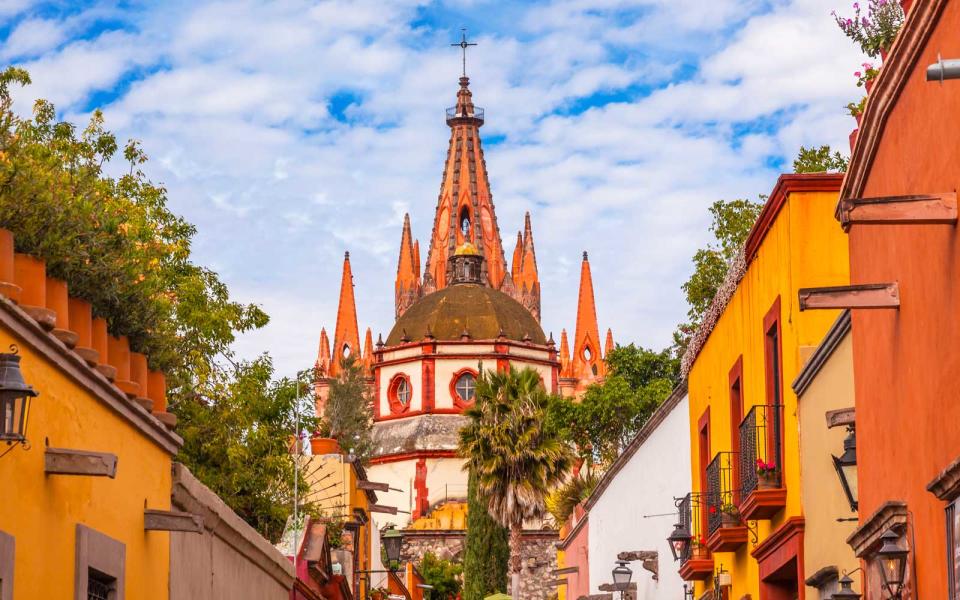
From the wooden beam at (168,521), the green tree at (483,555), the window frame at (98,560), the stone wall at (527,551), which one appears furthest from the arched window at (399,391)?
the window frame at (98,560)

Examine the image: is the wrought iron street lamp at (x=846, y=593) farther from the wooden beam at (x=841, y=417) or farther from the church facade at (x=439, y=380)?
the church facade at (x=439, y=380)

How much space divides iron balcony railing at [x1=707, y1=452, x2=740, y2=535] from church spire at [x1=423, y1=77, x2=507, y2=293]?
74154 mm

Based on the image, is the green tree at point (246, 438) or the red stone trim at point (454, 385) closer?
the green tree at point (246, 438)

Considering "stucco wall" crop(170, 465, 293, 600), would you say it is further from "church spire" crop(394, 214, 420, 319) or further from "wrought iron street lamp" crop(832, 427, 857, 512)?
"church spire" crop(394, 214, 420, 319)

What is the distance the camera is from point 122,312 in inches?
439

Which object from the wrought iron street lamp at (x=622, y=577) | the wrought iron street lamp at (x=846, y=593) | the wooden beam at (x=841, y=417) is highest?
the wooden beam at (x=841, y=417)

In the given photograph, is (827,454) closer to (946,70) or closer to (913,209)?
(913,209)

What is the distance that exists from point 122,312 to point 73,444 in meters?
1.63

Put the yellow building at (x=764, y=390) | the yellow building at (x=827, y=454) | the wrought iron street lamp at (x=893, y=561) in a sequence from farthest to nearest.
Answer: the yellow building at (x=764, y=390) < the yellow building at (x=827, y=454) < the wrought iron street lamp at (x=893, y=561)

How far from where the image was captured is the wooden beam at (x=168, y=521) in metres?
11.3

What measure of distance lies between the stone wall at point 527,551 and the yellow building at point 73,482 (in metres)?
49.1

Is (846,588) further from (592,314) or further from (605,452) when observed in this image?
(592,314)

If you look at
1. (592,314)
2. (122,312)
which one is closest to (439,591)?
(592,314)

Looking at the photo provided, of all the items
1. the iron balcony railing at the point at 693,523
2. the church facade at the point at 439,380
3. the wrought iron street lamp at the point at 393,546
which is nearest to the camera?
the iron balcony railing at the point at 693,523
